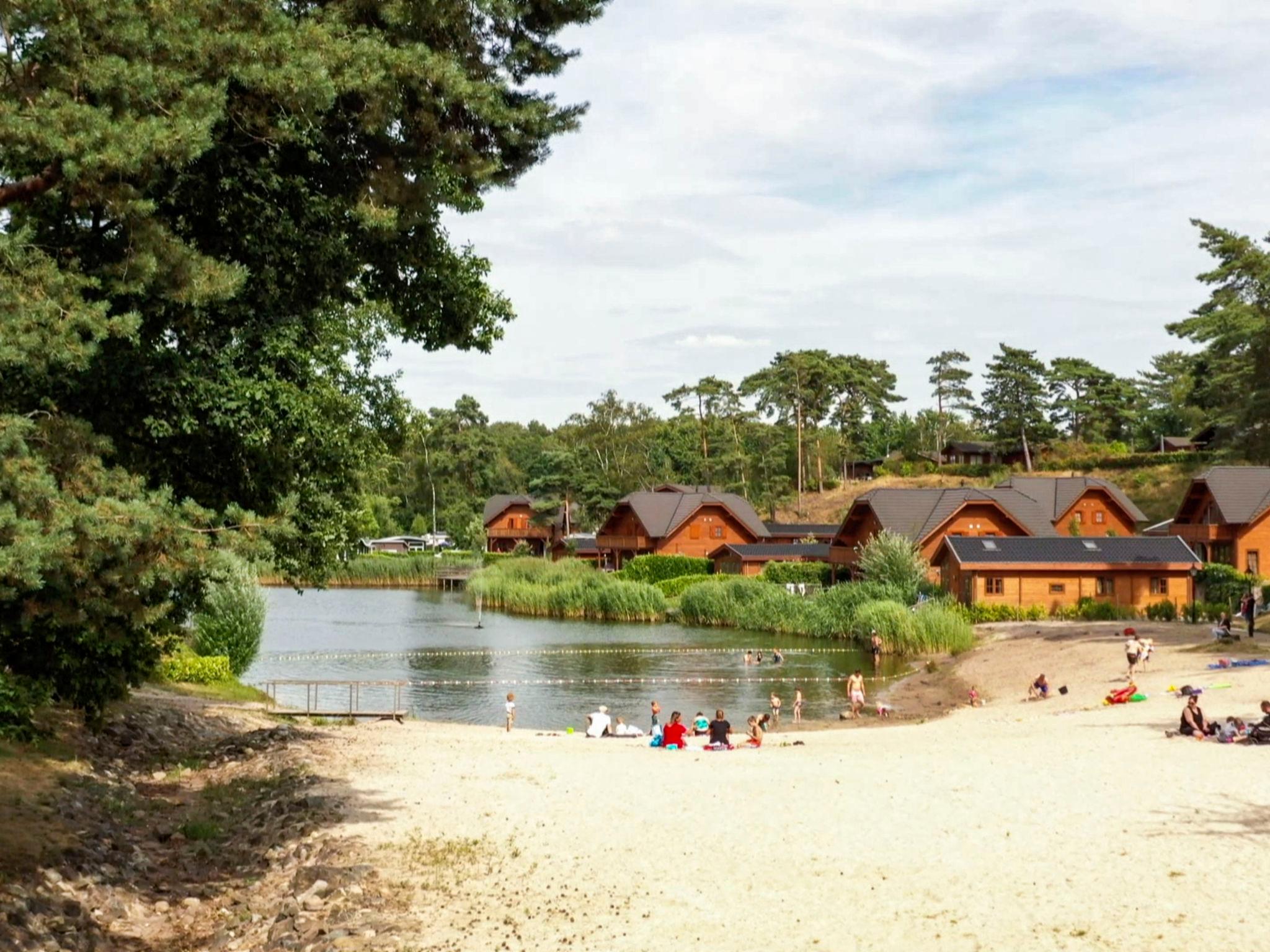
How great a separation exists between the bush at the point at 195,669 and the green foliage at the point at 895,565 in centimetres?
3242

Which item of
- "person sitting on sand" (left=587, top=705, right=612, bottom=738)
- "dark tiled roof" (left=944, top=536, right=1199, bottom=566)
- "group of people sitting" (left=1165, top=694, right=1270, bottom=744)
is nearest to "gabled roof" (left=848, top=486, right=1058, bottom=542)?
"dark tiled roof" (left=944, top=536, right=1199, bottom=566)

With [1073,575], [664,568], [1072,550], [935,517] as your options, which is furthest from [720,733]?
[664,568]

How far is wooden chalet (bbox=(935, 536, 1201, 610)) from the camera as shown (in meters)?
54.2

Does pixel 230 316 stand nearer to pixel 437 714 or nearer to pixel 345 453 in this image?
pixel 345 453

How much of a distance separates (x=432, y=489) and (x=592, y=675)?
8368 cm

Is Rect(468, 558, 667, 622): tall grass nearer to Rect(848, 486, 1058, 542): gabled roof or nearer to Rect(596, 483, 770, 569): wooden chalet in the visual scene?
Rect(596, 483, 770, 569): wooden chalet

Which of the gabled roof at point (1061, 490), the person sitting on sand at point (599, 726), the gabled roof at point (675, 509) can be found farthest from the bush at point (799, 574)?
the person sitting on sand at point (599, 726)

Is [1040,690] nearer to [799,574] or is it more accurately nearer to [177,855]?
[177,855]

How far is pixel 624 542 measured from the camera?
288ft

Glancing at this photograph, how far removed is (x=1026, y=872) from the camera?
43.3 ft

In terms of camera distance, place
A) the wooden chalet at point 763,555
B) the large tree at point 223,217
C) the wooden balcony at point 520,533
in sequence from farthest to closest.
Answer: the wooden balcony at point 520,533, the wooden chalet at point 763,555, the large tree at point 223,217

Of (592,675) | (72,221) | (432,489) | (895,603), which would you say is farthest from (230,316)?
(432,489)

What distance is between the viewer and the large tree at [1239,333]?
231 ft

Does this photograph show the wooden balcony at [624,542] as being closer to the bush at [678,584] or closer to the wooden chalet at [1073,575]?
the bush at [678,584]
